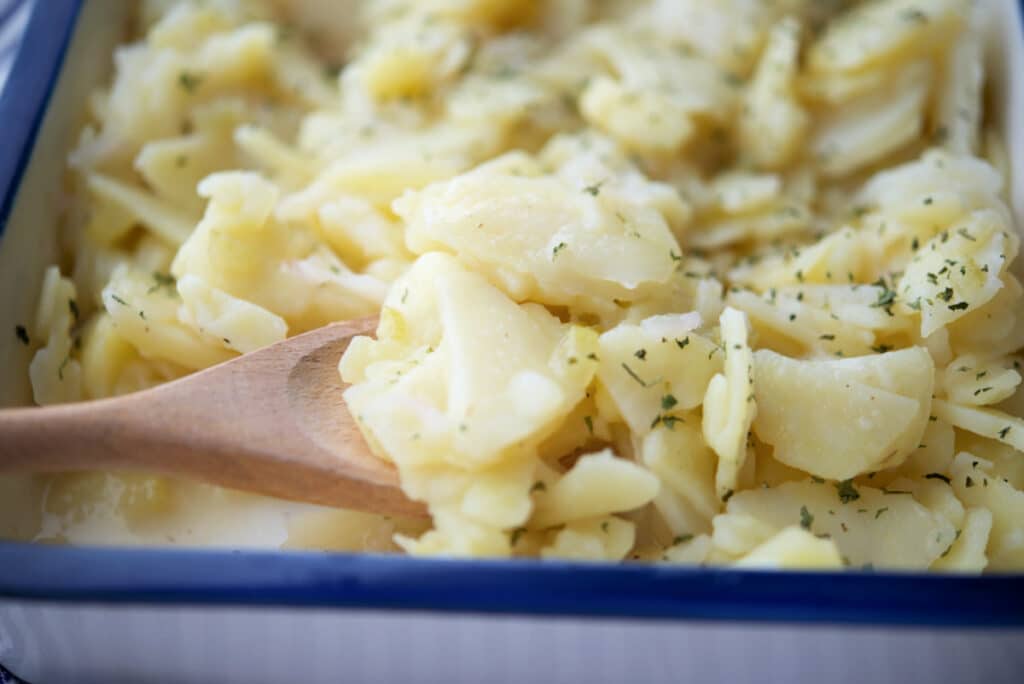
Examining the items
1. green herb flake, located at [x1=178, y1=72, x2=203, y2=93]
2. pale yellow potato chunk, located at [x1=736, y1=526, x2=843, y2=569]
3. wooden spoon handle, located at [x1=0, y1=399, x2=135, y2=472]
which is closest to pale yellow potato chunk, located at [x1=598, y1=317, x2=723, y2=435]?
pale yellow potato chunk, located at [x1=736, y1=526, x2=843, y2=569]

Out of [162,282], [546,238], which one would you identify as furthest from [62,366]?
[546,238]

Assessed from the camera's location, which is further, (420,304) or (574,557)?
(420,304)

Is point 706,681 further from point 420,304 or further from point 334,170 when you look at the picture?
point 334,170

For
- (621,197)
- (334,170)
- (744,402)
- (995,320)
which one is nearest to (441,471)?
(744,402)

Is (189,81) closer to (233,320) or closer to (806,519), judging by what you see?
(233,320)

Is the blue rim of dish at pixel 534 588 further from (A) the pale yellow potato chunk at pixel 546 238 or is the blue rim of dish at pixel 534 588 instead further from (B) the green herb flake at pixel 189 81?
(B) the green herb flake at pixel 189 81

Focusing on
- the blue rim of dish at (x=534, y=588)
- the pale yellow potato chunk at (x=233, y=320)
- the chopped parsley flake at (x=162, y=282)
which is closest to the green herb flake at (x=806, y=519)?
the blue rim of dish at (x=534, y=588)

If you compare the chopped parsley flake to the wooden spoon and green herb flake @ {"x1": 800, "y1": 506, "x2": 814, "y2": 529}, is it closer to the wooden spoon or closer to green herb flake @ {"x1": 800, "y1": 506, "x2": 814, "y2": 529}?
the wooden spoon

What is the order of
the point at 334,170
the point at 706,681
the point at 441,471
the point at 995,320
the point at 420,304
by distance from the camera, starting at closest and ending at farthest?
1. the point at 706,681
2. the point at 441,471
3. the point at 420,304
4. the point at 995,320
5. the point at 334,170
